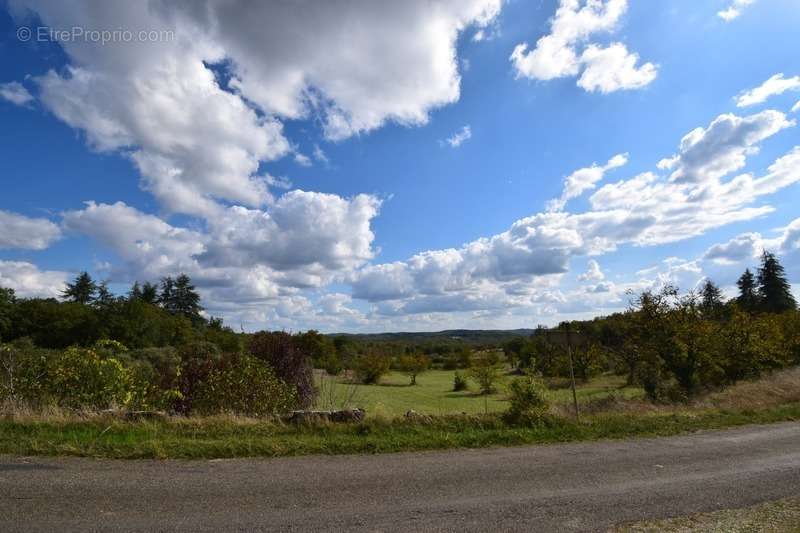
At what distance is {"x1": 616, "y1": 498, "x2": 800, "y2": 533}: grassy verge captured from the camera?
4578 mm

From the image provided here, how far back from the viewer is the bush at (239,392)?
1134cm

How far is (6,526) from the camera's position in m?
4.17

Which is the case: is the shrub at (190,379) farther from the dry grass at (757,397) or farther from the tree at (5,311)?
the tree at (5,311)

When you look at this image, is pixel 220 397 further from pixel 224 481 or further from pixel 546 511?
pixel 546 511

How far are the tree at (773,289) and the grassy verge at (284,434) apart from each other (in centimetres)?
6067

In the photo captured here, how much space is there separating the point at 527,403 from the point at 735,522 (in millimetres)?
5192

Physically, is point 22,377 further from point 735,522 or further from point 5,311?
point 5,311

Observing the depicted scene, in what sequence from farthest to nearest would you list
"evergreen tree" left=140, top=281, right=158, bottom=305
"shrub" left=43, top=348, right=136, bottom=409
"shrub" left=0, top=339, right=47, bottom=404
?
1. "evergreen tree" left=140, top=281, right=158, bottom=305
2. "shrub" left=43, top=348, right=136, bottom=409
3. "shrub" left=0, top=339, right=47, bottom=404

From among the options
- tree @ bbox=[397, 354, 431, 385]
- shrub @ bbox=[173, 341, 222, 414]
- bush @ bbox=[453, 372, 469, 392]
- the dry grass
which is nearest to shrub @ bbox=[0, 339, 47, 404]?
shrub @ bbox=[173, 341, 222, 414]

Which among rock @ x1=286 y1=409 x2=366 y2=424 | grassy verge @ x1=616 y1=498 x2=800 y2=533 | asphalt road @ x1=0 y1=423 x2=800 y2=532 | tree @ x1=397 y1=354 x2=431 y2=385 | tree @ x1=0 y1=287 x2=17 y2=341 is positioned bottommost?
tree @ x1=397 y1=354 x2=431 y2=385

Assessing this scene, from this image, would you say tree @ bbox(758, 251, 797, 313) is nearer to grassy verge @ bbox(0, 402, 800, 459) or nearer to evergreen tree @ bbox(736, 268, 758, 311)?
evergreen tree @ bbox(736, 268, 758, 311)

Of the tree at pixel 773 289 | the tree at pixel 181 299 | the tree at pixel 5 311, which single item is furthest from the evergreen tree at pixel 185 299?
the tree at pixel 773 289

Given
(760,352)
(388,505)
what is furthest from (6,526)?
(760,352)

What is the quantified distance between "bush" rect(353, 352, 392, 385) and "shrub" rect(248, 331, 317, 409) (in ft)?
92.8
